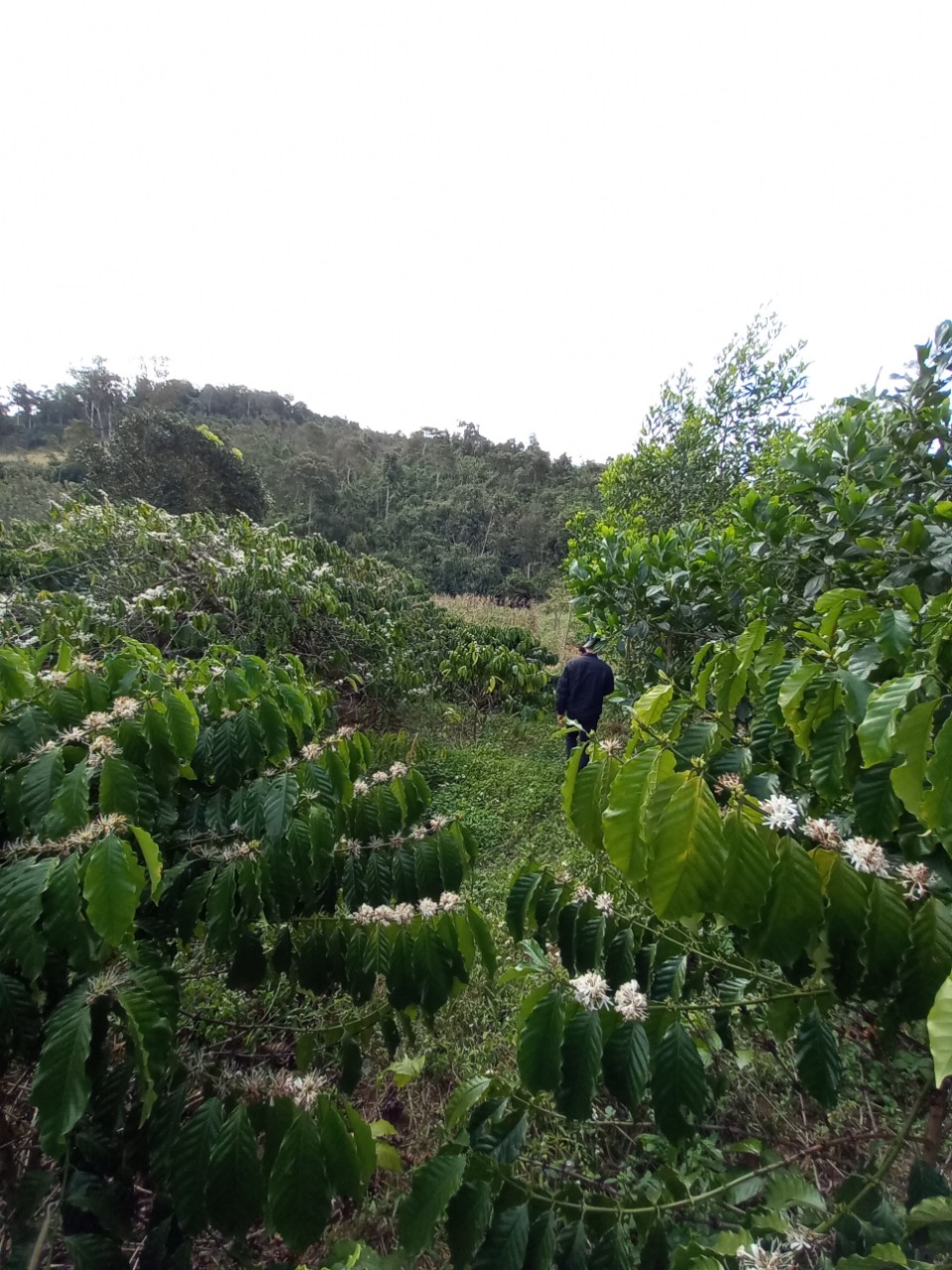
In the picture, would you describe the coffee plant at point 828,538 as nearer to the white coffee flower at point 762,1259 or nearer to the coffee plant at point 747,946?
the coffee plant at point 747,946

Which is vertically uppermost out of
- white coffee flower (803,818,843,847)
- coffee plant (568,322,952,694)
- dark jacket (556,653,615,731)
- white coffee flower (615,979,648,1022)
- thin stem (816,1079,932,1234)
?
coffee plant (568,322,952,694)

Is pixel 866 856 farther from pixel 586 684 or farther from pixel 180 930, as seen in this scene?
pixel 586 684

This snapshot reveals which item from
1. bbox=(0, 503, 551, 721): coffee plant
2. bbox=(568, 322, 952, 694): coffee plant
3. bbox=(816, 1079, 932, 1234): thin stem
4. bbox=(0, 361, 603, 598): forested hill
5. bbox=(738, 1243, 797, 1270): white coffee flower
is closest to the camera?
bbox=(738, 1243, 797, 1270): white coffee flower

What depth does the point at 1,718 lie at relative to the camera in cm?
126

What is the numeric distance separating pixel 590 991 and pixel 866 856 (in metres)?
0.46

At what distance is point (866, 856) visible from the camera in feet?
2.65

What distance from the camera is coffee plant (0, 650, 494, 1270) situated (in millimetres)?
933

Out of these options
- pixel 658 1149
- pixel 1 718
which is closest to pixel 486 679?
pixel 658 1149

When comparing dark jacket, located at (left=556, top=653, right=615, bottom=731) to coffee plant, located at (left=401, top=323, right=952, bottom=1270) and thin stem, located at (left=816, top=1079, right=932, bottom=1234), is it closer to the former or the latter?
coffee plant, located at (left=401, top=323, right=952, bottom=1270)

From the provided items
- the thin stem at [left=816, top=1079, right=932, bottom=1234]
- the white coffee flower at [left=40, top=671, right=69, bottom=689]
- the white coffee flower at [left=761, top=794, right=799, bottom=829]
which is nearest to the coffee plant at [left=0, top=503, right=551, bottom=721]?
the white coffee flower at [left=40, top=671, right=69, bottom=689]

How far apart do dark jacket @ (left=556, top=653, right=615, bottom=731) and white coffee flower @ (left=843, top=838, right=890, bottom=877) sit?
4.24 m

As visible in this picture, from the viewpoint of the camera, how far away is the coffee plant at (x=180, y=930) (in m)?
0.93

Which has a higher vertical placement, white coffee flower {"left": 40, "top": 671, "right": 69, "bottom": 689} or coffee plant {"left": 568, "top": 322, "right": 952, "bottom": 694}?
coffee plant {"left": 568, "top": 322, "right": 952, "bottom": 694}

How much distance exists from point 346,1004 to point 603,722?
4.42 meters
